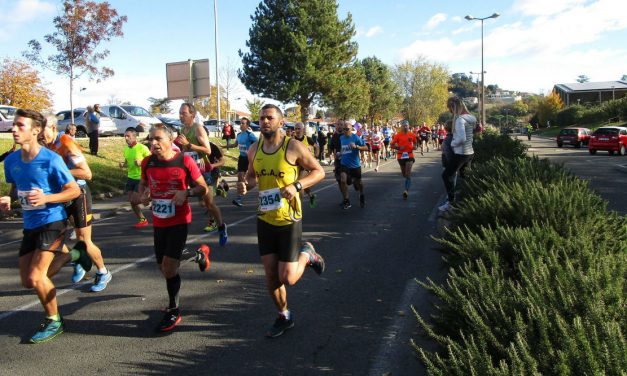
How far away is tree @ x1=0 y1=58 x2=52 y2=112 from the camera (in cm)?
4509

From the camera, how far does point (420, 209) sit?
37.3 ft

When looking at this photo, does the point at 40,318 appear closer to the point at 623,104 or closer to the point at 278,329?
the point at 278,329

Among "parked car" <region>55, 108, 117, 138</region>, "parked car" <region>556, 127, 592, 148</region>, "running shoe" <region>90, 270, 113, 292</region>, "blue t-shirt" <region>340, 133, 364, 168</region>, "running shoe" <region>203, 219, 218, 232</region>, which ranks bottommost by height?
"running shoe" <region>90, 270, 113, 292</region>

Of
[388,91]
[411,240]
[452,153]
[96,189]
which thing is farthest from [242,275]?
[388,91]

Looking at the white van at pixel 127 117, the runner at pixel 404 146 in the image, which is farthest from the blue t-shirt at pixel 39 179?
the white van at pixel 127 117

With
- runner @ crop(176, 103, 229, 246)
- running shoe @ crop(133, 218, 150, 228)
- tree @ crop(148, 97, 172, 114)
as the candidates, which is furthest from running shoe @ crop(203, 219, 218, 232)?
tree @ crop(148, 97, 172, 114)

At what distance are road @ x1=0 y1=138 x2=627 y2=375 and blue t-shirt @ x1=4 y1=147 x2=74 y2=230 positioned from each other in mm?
1048

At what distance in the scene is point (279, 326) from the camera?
14.5 ft

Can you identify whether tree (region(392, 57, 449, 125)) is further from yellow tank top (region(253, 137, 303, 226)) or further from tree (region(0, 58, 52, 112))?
yellow tank top (region(253, 137, 303, 226))

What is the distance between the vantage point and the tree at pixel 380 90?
68438 mm

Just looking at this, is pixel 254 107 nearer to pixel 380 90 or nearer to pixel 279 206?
pixel 380 90

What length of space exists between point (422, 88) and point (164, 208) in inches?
2854

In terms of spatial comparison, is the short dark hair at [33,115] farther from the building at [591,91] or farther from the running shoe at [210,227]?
the building at [591,91]

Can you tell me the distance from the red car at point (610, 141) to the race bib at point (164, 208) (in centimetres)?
3180
